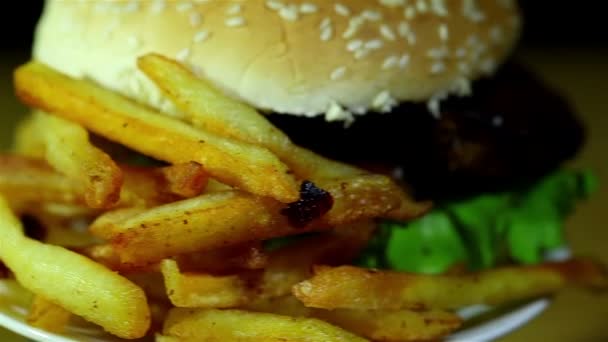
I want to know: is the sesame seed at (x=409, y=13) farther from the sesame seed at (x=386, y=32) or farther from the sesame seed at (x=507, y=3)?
the sesame seed at (x=507, y=3)

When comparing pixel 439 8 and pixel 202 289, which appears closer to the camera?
pixel 202 289

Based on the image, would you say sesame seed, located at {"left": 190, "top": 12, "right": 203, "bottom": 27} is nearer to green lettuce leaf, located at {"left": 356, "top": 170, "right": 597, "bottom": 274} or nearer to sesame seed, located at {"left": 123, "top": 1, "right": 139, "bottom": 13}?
sesame seed, located at {"left": 123, "top": 1, "right": 139, "bottom": 13}

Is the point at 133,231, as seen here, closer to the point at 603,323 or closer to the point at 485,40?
the point at 485,40

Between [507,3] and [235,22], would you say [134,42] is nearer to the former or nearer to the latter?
[235,22]

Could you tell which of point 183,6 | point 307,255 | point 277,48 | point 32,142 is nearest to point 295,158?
point 307,255

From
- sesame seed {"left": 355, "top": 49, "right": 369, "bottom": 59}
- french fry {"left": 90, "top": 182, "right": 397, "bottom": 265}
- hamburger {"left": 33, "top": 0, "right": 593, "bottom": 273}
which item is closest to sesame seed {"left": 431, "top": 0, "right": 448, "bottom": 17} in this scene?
hamburger {"left": 33, "top": 0, "right": 593, "bottom": 273}

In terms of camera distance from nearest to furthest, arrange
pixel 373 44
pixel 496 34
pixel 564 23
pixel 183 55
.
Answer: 1. pixel 183 55
2. pixel 373 44
3. pixel 496 34
4. pixel 564 23
